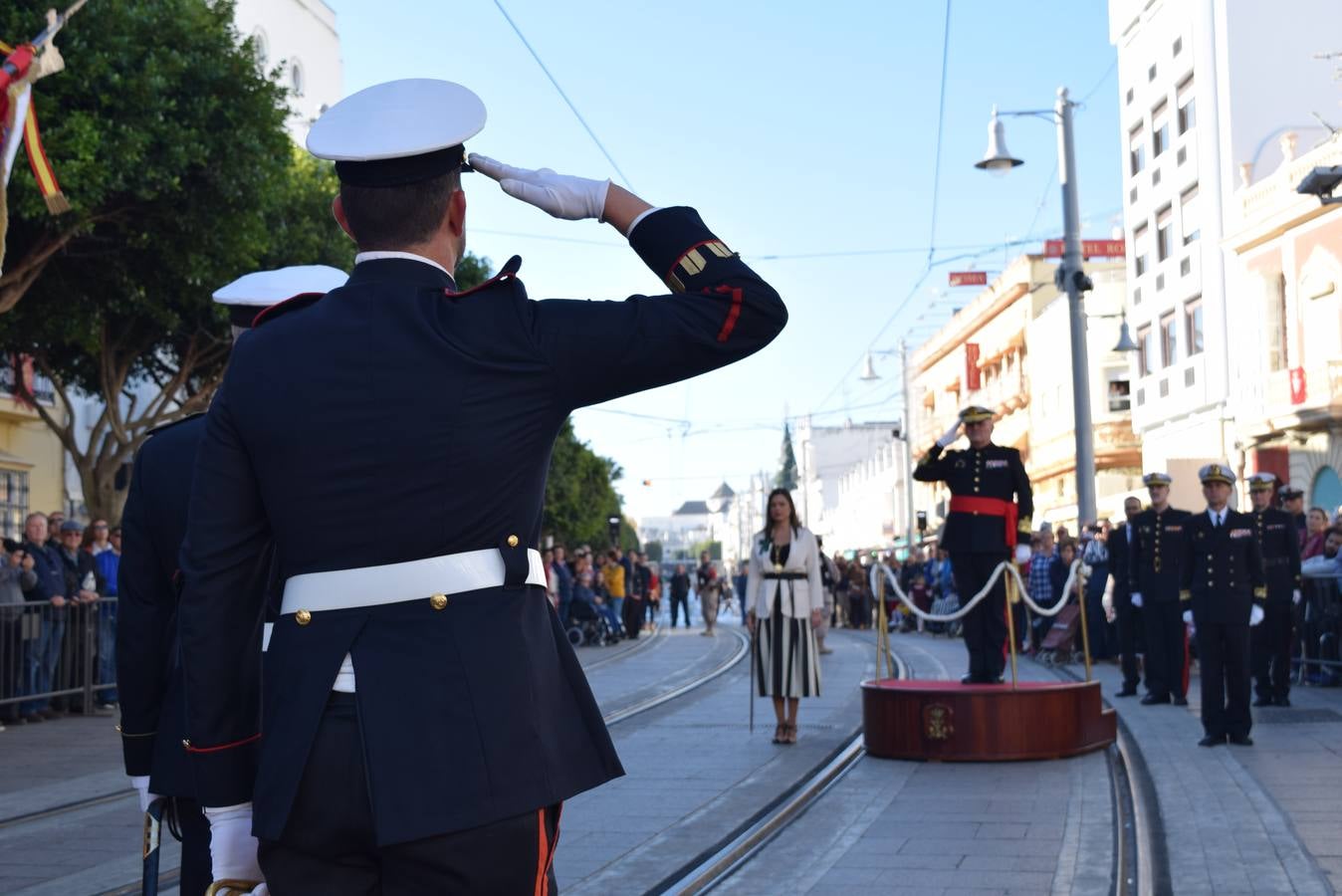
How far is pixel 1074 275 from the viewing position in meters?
21.5

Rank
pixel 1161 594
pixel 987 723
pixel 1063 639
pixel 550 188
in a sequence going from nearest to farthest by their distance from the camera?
pixel 550 188 < pixel 987 723 < pixel 1161 594 < pixel 1063 639

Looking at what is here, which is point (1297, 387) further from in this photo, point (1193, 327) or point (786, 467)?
point (786, 467)

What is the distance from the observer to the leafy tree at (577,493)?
5809 centimetres

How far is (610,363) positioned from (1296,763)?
8947mm

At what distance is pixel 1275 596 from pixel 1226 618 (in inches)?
163

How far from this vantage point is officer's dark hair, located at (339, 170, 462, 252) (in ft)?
8.48

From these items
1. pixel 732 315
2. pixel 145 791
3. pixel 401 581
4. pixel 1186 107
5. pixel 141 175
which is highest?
pixel 1186 107

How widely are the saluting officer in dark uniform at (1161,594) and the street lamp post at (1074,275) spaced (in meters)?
6.24

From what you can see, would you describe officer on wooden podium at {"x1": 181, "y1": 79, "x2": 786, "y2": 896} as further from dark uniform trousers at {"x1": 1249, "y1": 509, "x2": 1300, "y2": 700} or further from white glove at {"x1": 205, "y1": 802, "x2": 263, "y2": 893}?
dark uniform trousers at {"x1": 1249, "y1": 509, "x2": 1300, "y2": 700}

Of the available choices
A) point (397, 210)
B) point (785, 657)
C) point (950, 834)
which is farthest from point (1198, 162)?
point (397, 210)

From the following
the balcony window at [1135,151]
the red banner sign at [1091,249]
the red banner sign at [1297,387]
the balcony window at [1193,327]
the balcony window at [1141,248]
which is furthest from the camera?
the balcony window at [1135,151]

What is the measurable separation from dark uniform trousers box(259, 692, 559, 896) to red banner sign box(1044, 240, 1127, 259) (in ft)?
69.4

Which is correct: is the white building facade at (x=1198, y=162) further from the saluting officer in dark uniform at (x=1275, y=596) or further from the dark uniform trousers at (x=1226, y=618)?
the dark uniform trousers at (x=1226, y=618)

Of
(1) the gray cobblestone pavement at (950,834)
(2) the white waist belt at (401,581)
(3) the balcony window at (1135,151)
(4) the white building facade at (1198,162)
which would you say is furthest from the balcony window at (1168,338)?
(2) the white waist belt at (401,581)
